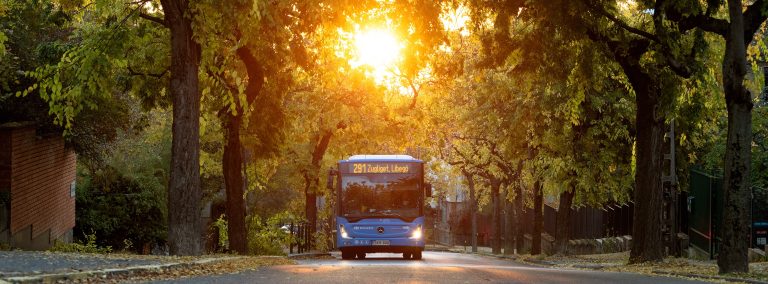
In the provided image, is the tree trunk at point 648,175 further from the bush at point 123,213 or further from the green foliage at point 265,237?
the bush at point 123,213

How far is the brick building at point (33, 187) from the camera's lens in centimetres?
2708

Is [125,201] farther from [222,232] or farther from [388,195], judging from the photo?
[388,195]

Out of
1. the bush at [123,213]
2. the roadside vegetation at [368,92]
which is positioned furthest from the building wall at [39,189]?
the bush at [123,213]

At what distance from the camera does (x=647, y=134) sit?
79.1 ft

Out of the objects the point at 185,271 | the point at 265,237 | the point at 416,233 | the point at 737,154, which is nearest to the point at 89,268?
the point at 185,271

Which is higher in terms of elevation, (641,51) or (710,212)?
(641,51)

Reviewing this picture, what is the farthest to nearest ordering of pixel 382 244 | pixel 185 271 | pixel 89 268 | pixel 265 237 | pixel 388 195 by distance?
pixel 265 237, pixel 388 195, pixel 382 244, pixel 185 271, pixel 89 268

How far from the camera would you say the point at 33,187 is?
2972cm

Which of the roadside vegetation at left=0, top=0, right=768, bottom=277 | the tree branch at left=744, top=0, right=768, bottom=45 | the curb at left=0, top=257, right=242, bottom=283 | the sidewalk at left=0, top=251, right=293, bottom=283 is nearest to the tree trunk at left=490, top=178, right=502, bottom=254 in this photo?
the roadside vegetation at left=0, top=0, right=768, bottom=277

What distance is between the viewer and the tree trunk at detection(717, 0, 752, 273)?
18516 millimetres

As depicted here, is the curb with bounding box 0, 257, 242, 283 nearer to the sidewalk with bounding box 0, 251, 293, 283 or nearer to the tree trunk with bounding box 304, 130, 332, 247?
the sidewalk with bounding box 0, 251, 293, 283

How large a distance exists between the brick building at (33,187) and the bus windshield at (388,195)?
362 inches

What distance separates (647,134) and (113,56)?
12025 mm

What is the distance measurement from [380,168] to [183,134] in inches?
497
